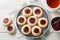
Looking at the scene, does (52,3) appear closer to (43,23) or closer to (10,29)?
(43,23)

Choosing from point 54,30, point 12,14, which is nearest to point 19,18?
point 12,14

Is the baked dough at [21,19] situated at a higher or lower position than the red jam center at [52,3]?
lower

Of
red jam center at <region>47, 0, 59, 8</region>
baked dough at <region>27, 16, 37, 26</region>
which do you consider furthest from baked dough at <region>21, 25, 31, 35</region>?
red jam center at <region>47, 0, 59, 8</region>

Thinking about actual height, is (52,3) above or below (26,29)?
above

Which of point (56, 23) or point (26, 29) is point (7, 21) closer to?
point (26, 29)

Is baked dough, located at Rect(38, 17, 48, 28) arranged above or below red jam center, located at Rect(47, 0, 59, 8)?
below

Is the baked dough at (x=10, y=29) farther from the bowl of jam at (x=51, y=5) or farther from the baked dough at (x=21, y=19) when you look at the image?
the bowl of jam at (x=51, y=5)

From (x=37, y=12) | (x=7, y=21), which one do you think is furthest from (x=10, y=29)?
(x=37, y=12)

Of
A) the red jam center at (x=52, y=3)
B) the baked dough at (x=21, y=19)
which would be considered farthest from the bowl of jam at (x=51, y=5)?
the baked dough at (x=21, y=19)

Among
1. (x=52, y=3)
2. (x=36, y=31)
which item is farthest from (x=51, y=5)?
(x=36, y=31)

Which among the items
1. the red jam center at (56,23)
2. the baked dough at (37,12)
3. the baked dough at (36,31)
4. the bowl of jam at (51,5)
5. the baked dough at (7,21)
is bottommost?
the baked dough at (36,31)

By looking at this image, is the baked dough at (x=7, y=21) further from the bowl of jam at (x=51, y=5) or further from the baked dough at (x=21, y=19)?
the bowl of jam at (x=51, y=5)

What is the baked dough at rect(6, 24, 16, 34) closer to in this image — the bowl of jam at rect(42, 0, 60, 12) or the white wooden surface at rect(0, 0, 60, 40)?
the white wooden surface at rect(0, 0, 60, 40)
